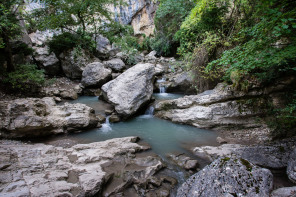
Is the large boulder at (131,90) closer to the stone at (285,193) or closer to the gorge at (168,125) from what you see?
the gorge at (168,125)

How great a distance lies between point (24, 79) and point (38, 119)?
14.7 ft

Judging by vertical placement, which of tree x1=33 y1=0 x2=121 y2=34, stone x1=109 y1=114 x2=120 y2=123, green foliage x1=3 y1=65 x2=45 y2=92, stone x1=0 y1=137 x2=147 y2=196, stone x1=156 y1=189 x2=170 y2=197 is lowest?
stone x1=156 y1=189 x2=170 y2=197

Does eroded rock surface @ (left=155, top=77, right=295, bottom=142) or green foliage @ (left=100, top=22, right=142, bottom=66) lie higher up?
green foliage @ (left=100, top=22, right=142, bottom=66)

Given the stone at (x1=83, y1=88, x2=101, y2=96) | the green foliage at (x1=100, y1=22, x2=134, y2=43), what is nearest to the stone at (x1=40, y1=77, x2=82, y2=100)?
the stone at (x1=83, y1=88, x2=101, y2=96)

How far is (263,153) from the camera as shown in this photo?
13.3ft

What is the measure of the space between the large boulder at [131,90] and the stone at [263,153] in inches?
145

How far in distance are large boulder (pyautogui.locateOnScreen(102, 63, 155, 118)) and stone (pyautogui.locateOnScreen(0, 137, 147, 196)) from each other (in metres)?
2.57

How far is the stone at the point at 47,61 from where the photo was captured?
1249 centimetres

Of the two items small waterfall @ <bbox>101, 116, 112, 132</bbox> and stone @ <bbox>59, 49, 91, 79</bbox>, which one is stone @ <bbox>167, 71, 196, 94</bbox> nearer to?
small waterfall @ <bbox>101, 116, 112, 132</bbox>

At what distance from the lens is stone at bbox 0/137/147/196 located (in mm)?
2754

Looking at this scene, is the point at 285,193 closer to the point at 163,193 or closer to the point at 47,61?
the point at 163,193

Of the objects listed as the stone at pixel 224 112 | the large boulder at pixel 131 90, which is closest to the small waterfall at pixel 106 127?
the large boulder at pixel 131 90

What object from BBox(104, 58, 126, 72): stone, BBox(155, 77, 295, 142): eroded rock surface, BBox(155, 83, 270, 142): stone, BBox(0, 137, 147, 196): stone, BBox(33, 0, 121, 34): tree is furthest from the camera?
BBox(104, 58, 126, 72): stone

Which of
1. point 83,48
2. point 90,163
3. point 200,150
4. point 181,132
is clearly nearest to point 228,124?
point 181,132
